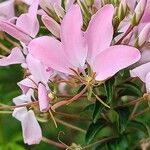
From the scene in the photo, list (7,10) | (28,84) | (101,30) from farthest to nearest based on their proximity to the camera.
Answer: (7,10) < (28,84) < (101,30)

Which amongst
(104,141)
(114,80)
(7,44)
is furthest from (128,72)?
(7,44)

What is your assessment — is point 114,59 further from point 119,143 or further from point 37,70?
point 119,143

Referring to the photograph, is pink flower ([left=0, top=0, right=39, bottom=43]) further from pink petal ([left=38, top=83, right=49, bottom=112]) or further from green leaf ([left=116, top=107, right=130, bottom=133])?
green leaf ([left=116, top=107, right=130, bottom=133])

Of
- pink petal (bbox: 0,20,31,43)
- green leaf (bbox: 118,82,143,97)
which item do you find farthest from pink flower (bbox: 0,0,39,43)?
green leaf (bbox: 118,82,143,97)

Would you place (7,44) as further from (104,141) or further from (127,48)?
(127,48)

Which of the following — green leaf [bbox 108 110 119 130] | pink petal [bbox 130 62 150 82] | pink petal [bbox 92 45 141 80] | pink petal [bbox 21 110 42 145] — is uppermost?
pink petal [bbox 92 45 141 80]

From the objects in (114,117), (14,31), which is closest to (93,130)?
(114,117)
